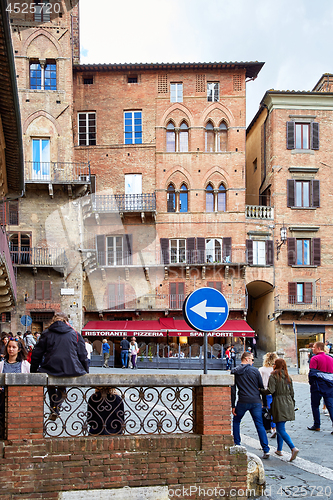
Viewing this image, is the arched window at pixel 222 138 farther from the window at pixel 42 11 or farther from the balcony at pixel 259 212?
the window at pixel 42 11

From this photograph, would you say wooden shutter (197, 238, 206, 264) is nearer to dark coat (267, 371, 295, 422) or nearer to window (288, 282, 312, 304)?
window (288, 282, 312, 304)

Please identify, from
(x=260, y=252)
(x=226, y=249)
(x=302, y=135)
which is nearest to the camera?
(x=226, y=249)

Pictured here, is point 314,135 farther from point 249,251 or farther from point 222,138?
point 249,251

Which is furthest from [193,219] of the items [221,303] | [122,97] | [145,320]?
[221,303]

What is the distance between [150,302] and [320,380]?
24789 mm

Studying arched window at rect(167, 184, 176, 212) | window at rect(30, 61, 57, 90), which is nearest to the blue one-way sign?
arched window at rect(167, 184, 176, 212)

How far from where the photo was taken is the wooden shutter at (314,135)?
36906mm

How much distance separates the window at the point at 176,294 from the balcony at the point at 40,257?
7435 millimetres

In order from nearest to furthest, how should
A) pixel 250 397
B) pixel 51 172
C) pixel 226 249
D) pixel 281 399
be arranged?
pixel 250 397
pixel 281 399
pixel 51 172
pixel 226 249

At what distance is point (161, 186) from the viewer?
36.2 m

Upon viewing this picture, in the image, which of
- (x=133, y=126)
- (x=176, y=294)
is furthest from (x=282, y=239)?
(x=133, y=126)

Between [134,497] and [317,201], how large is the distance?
1275 inches

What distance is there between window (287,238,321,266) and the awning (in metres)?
6.00

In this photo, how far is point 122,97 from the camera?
37.0 meters
